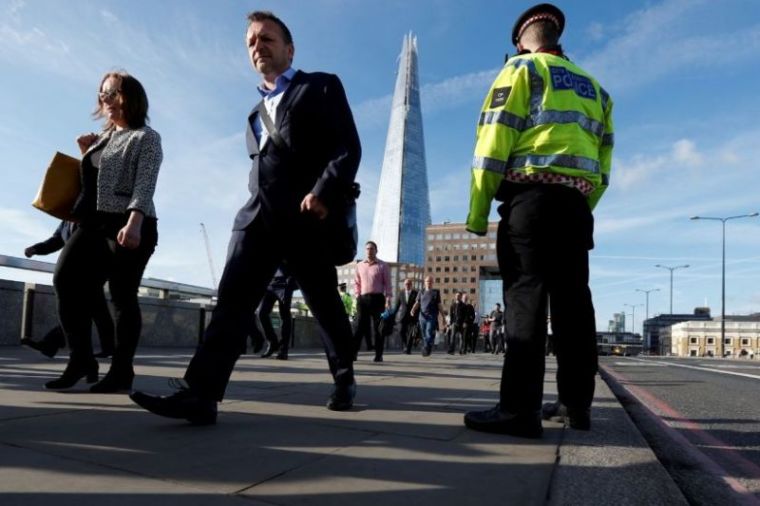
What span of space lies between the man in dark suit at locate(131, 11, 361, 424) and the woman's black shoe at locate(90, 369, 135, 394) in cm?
97

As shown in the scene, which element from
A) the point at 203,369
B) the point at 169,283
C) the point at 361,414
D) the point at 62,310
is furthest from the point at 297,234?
the point at 169,283

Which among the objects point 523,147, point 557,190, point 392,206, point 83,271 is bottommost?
point 83,271

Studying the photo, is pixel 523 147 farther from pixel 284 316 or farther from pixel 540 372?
pixel 284 316

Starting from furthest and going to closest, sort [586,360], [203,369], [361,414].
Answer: [361,414] < [586,360] < [203,369]

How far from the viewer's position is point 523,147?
2.90 meters

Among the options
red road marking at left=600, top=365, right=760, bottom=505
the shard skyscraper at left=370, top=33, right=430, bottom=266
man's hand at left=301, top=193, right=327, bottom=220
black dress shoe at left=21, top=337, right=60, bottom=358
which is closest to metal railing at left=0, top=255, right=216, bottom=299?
black dress shoe at left=21, top=337, right=60, bottom=358

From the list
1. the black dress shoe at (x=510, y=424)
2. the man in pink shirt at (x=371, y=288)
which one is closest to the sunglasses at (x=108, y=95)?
the black dress shoe at (x=510, y=424)

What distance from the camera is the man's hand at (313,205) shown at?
2.81m

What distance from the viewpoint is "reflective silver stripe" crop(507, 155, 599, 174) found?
2840 millimetres

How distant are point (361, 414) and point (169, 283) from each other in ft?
30.1

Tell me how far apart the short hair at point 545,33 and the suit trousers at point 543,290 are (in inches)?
31.6

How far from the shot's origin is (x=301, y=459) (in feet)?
6.66

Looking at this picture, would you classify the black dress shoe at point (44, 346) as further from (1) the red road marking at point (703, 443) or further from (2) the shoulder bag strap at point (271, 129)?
(1) the red road marking at point (703, 443)

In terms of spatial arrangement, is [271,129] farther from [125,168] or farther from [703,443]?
[703,443]
